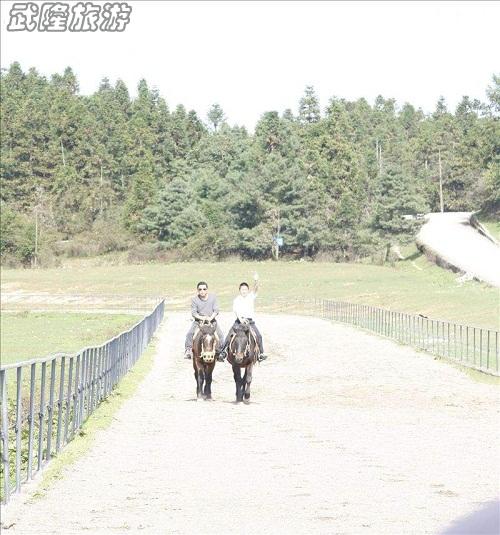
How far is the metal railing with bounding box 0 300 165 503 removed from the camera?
459 inches

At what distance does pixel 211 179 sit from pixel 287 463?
131 metres

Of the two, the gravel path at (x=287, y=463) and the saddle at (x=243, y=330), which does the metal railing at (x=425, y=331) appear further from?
the saddle at (x=243, y=330)

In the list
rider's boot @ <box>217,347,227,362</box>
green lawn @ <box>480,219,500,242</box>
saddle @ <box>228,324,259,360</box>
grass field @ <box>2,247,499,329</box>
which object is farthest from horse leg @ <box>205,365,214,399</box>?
green lawn @ <box>480,219,500,242</box>

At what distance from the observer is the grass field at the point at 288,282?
71125 millimetres

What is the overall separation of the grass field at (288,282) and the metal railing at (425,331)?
3.83 meters

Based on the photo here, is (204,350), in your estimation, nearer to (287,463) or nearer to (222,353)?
(222,353)

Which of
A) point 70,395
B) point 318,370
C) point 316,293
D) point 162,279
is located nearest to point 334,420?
point 70,395

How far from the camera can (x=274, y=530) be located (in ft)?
31.5

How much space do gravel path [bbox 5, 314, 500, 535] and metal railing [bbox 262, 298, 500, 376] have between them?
500 centimetres

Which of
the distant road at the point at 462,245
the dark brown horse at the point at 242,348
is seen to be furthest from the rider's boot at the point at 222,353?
the distant road at the point at 462,245

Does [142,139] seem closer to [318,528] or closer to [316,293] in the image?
[316,293]

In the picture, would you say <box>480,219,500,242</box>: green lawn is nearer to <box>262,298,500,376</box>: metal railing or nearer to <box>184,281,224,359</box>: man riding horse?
<box>262,298,500,376</box>: metal railing

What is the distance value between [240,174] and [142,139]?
34.9 metres

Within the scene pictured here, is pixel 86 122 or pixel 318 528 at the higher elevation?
pixel 86 122
